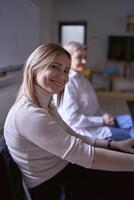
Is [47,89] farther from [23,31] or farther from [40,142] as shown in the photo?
[23,31]

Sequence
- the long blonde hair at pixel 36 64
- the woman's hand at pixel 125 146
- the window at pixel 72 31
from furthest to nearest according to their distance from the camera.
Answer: the window at pixel 72 31
the woman's hand at pixel 125 146
the long blonde hair at pixel 36 64

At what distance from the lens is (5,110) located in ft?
6.28

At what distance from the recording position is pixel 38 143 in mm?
979

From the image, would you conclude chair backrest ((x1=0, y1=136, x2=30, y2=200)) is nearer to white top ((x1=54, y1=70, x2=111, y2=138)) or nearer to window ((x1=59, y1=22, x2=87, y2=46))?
white top ((x1=54, y1=70, x2=111, y2=138))

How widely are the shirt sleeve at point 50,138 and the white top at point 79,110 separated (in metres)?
0.77

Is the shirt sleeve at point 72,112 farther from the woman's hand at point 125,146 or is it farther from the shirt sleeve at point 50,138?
the shirt sleeve at point 50,138

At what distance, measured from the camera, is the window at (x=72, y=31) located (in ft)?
14.6

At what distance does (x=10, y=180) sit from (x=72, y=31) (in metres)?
3.83

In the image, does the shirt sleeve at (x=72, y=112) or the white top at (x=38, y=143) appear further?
the shirt sleeve at (x=72, y=112)

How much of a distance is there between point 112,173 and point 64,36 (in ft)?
12.1

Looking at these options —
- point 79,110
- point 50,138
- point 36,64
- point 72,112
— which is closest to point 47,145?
point 50,138

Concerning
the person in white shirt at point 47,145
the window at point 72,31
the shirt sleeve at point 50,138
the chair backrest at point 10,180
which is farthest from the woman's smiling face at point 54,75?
the window at point 72,31

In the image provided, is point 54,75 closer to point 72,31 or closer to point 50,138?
point 50,138

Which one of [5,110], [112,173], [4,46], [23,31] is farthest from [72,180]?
[23,31]
